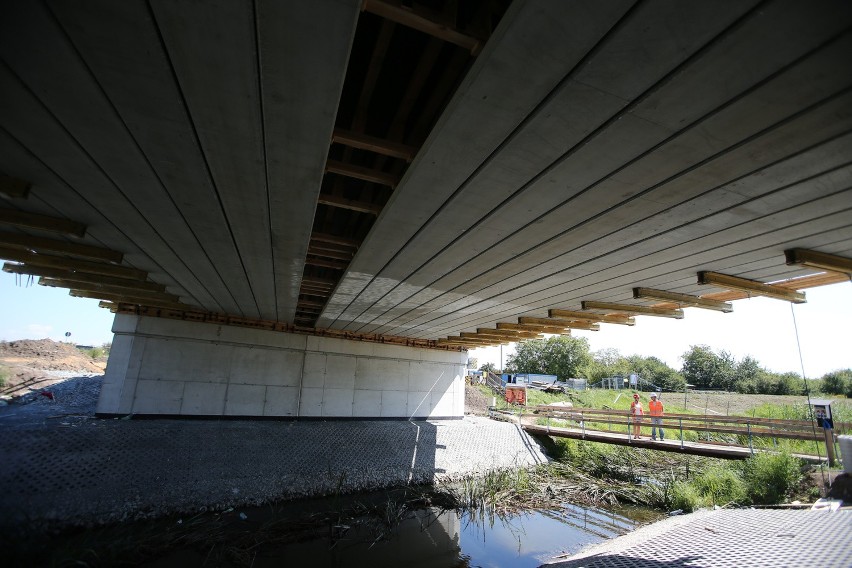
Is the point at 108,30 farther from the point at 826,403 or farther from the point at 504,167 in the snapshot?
the point at 826,403

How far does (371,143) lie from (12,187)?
3936 mm

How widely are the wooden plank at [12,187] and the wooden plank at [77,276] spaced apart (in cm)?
441

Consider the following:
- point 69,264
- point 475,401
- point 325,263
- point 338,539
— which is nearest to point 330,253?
point 325,263

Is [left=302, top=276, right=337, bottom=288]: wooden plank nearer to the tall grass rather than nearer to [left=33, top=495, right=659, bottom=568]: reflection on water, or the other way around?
[left=33, top=495, right=659, bottom=568]: reflection on water

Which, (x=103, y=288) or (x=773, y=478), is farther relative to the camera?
(x=103, y=288)

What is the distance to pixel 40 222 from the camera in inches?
204

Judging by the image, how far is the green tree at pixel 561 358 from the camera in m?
58.4

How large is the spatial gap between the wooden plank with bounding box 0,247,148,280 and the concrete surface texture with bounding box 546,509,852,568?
903 cm

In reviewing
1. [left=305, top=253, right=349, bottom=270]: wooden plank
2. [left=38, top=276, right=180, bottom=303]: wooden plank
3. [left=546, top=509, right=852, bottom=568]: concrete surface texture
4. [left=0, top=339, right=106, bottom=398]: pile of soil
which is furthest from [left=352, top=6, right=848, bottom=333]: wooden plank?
[left=0, top=339, right=106, bottom=398]: pile of soil

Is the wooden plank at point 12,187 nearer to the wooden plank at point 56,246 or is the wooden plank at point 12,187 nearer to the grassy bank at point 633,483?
the wooden plank at point 56,246

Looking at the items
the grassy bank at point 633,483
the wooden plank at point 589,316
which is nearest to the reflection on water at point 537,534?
the grassy bank at point 633,483

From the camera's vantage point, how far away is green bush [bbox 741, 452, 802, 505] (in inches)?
306

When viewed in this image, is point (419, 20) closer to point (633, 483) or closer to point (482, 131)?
point (482, 131)

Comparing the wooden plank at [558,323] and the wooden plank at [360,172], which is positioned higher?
the wooden plank at [360,172]
